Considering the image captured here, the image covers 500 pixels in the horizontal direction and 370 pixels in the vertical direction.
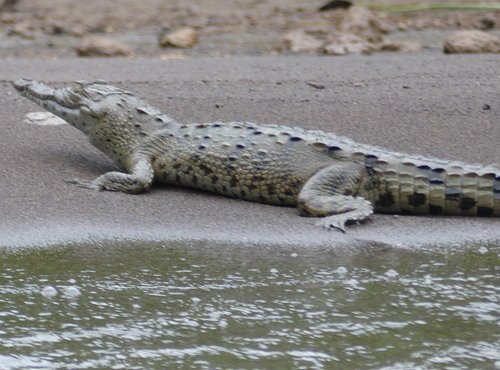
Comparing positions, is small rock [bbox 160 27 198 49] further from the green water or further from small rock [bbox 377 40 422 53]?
the green water

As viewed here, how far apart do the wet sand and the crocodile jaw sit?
0.75ft

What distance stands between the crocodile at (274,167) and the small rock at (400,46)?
3816mm

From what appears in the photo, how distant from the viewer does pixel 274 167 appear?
6.45 m

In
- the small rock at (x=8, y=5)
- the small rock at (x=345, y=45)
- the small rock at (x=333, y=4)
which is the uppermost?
the small rock at (x=333, y=4)

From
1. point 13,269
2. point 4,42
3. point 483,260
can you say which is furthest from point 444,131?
point 4,42

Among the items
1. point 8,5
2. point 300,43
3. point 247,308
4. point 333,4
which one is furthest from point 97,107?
point 8,5

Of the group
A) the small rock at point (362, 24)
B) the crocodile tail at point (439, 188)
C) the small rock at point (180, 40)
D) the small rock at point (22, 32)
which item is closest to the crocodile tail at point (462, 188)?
the crocodile tail at point (439, 188)

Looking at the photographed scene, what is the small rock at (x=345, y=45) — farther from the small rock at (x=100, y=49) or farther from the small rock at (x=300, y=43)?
the small rock at (x=100, y=49)

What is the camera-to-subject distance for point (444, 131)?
757 cm

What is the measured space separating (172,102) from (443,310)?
3643 mm

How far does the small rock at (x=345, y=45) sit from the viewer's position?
10.0 metres

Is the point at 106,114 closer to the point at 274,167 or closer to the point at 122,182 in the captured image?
the point at 122,182

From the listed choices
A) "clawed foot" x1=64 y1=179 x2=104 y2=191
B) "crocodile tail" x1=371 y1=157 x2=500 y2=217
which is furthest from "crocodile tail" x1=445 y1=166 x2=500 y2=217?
"clawed foot" x1=64 y1=179 x2=104 y2=191

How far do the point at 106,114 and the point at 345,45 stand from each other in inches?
146
